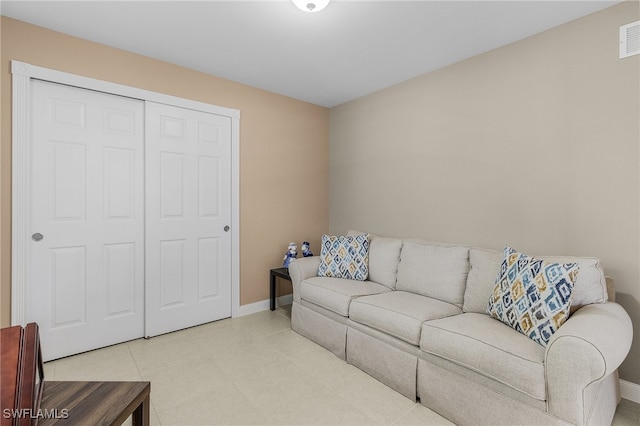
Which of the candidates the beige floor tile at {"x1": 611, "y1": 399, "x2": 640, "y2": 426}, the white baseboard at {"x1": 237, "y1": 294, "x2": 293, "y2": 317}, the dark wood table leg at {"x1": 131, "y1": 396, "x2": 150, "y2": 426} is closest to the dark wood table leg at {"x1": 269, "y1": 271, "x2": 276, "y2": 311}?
the white baseboard at {"x1": 237, "y1": 294, "x2": 293, "y2": 317}

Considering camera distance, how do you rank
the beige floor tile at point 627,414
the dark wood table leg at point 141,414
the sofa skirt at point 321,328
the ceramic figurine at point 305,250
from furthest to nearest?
1. the ceramic figurine at point 305,250
2. the sofa skirt at point 321,328
3. the beige floor tile at point 627,414
4. the dark wood table leg at point 141,414

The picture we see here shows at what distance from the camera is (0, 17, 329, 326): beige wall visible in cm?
226

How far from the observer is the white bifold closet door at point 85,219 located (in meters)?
2.39

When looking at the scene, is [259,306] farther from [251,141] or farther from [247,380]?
[251,141]

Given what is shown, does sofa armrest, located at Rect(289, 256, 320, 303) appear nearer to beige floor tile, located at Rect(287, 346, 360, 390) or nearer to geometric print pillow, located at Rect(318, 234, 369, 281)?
geometric print pillow, located at Rect(318, 234, 369, 281)

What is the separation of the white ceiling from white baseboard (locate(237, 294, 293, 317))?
245 cm

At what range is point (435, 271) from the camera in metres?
2.56

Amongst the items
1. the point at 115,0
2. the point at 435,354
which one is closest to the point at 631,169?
the point at 435,354

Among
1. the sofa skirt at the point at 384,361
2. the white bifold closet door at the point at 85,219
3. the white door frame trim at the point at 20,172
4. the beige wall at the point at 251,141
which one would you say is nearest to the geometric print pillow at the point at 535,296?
the sofa skirt at the point at 384,361

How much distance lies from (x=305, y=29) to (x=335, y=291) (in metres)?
2.06

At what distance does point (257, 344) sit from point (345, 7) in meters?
2.68

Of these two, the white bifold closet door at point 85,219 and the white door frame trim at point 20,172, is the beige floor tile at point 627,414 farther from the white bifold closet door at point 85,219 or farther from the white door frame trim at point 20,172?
the white door frame trim at point 20,172

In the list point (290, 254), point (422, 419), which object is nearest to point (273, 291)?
point (290, 254)

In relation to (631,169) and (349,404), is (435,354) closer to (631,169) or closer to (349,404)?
(349,404)
